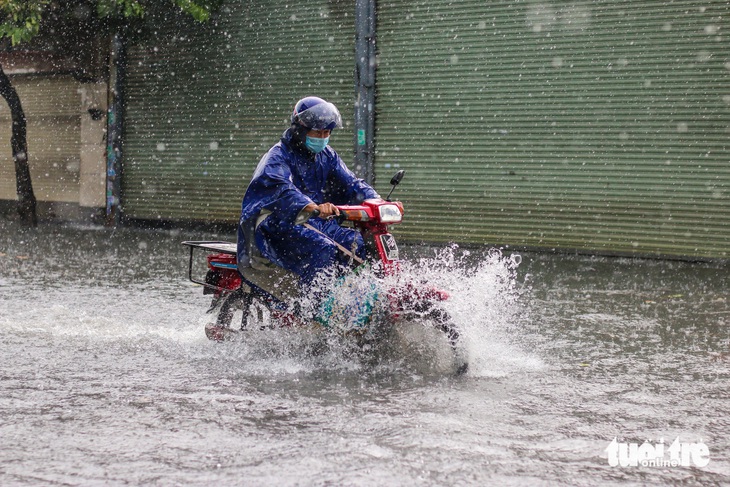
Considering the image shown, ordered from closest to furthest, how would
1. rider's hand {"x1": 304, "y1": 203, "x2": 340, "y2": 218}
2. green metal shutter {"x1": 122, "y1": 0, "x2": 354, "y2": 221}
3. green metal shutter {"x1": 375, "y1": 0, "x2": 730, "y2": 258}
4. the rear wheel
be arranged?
rider's hand {"x1": 304, "y1": 203, "x2": 340, "y2": 218}
the rear wheel
green metal shutter {"x1": 375, "y1": 0, "x2": 730, "y2": 258}
green metal shutter {"x1": 122, "y1": 0, "x2": 354, "y2": 221}

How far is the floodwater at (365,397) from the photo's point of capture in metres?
3.94

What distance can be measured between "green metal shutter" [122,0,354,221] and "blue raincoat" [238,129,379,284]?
9821 millimetres

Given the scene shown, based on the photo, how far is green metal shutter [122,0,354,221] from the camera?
53.8 ft

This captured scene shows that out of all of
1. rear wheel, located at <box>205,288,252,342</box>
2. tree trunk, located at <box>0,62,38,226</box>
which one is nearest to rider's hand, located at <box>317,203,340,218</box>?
rear wheel, located at <box>205,288,252,342</box>

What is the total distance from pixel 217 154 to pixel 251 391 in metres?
12.9

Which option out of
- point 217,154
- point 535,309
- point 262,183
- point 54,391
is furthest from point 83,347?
point 217,154

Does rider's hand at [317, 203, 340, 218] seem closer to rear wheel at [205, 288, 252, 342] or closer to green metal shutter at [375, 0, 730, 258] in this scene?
rear wheel at [205, 288, 252, 342]

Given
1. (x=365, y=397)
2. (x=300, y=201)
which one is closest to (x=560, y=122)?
(x=300, y=201)

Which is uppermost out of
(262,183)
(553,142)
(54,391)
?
(553,142)

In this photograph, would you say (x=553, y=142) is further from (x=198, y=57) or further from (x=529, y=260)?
(x=198, y=57)

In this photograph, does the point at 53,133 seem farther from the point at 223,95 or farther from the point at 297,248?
the point at 297,248

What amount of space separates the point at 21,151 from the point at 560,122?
35.1 feet

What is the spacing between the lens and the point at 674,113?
43.4 feet

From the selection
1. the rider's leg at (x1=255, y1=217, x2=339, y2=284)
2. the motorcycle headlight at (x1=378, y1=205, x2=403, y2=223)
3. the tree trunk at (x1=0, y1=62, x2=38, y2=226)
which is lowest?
the rider's leg at (x1=255, y1=217, x2=339, y2=284)
